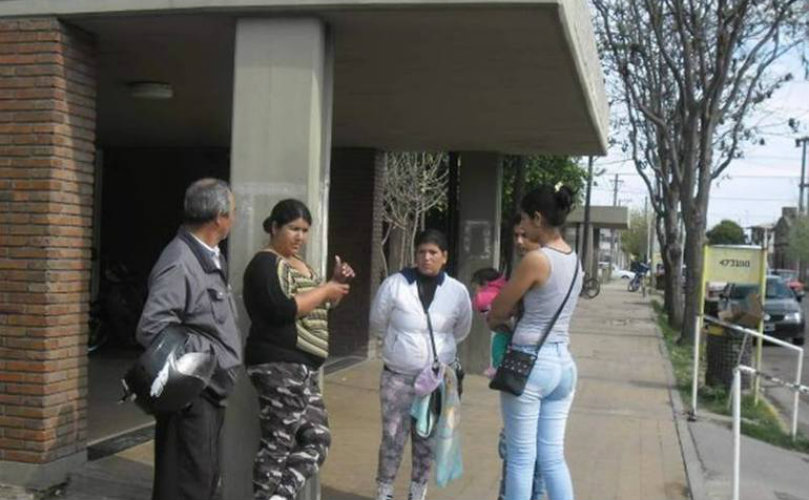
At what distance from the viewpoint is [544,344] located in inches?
173

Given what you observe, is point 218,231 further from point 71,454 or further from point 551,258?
point 71,454

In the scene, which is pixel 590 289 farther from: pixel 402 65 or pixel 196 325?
pixel 196 325

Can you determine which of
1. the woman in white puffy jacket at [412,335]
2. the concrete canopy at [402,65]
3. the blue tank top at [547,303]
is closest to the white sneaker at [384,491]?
the woman in white puffy jacket at [412,335]

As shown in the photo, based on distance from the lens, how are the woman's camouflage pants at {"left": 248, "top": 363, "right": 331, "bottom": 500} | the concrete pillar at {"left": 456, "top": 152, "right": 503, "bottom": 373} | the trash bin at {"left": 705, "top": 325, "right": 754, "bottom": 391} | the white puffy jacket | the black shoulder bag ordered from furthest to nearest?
the concrete pillar at {"left": 456, "top": 152, "right": 503, "bottom": 373} → the trash bin at {"left": 705, "top": 325, "right": 754, "bottom": 391} → the white puffy jacket → the woman's camouflage pants at {"left": 248, "top": 363, "right": 331, "bottom": 500} → the black shoulder bag

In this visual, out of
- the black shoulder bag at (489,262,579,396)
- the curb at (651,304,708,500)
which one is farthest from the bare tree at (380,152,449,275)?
the black shoulder bag at (489,262,579,396)

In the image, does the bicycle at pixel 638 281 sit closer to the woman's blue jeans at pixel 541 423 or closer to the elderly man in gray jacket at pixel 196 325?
the woman's blue jeans at pixel 541 423

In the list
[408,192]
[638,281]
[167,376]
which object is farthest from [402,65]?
[638,281]

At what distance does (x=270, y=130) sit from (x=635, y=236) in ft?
349

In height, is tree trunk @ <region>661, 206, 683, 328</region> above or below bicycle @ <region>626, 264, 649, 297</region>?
above

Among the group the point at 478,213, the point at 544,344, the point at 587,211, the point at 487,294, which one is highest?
the point at 587,211

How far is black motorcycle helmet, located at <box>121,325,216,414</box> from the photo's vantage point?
3566mm

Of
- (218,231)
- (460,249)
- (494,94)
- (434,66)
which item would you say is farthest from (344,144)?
(218,231)

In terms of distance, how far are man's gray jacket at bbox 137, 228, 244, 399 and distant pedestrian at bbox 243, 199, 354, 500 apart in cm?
49

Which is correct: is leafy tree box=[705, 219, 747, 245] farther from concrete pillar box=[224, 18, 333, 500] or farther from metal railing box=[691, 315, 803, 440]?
concrete pillar box=[224, 18, 333, 500]
